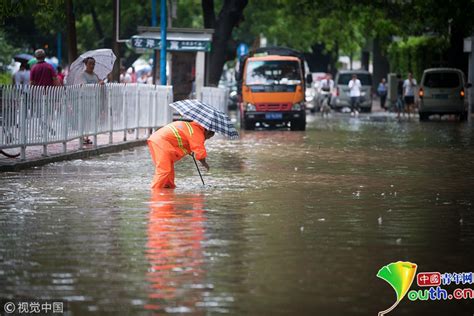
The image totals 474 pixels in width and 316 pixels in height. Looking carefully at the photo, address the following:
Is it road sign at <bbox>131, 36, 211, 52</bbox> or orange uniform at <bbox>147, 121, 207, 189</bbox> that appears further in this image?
road sign at <bbox>131, 36, 211, 52</bbox>

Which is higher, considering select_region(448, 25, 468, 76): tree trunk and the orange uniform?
select_region(448, 25, 468, 76): tree trunk

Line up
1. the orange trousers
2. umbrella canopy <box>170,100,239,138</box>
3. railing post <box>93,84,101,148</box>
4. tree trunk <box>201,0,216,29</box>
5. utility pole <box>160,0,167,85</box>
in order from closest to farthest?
the orange trousers, umbrella canopy <box>170,100,239,138</box>, railing post <box>93,84,101,148</box>, utility pole <box>160,0,167,85</box>, tree trunk <box>201,0,216,29</box>

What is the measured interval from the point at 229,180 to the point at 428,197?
337 centimetres

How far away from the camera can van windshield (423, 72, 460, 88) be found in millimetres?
47156

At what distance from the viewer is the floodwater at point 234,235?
8852 mm

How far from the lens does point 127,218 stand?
13.6 metres

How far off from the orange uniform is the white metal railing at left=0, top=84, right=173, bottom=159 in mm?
4206

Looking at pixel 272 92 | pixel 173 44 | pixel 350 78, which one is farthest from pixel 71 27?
pixel 350 78

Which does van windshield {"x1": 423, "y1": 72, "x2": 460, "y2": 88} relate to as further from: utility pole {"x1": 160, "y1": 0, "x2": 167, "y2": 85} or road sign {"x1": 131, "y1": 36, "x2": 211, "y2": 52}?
utility pole {"x1": 160, "y1": 0, "x2": 167, "y2": 85}

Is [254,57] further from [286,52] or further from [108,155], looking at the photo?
[108,155]

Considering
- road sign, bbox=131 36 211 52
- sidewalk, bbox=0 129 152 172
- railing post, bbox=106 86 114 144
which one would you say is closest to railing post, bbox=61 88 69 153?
sidewalk, bbox=0 129 152 172

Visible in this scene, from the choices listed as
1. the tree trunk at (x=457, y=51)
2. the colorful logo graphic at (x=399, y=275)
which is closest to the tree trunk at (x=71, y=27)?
the tree trunk at (x=457, y=51)

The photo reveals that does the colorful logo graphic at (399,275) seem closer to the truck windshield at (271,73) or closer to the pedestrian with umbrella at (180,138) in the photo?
the pedestrian with umbrella at (180,138)

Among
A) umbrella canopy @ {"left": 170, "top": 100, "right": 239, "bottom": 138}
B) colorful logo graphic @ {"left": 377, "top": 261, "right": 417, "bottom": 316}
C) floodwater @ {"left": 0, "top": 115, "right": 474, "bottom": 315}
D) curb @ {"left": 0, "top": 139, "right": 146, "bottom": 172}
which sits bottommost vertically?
curb @ {"left": 0, "top": 139, "right": 146, "bottom": 172}
